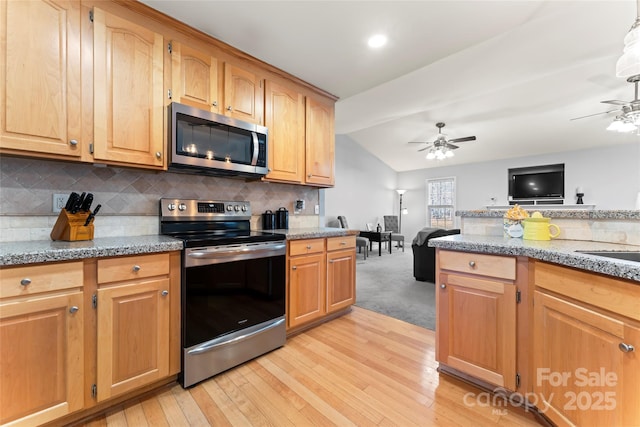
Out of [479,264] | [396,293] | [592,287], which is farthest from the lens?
[396,293]

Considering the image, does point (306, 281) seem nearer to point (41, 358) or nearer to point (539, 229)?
point (41, 358)

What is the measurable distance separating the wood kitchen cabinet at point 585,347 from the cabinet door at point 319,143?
2.02m

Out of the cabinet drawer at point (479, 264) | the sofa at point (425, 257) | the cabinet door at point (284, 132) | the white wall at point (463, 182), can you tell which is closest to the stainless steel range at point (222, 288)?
the cabinet door at point (284, 132)

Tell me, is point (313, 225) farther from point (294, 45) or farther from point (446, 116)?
point (446, 116)

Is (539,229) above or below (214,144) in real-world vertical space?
below

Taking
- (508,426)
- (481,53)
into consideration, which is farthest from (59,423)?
(481,53)

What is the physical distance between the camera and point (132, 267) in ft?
4.78

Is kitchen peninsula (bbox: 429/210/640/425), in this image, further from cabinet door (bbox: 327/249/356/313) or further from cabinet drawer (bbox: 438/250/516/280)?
cabinet door (bbox: 327/249/356/313)

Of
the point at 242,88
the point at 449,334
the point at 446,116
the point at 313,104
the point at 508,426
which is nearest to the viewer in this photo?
the point at 508,426

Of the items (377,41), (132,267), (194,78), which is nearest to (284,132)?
(194,78)

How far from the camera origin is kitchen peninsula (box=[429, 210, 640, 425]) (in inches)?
40.2

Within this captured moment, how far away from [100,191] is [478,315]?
8.45 feet

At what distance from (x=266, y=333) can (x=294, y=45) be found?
7.53 feet

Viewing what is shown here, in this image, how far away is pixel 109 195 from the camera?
1.82m
